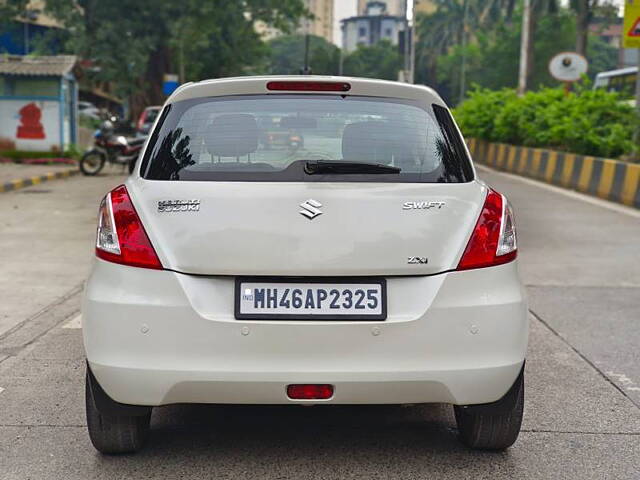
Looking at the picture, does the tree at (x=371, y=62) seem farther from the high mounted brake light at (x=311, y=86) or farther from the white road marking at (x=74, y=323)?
the high mounted brake light at (x=311, y=86)

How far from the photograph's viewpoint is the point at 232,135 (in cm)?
384

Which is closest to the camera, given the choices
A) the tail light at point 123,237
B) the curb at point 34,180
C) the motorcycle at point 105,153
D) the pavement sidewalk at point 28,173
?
the tail light at point 123,237

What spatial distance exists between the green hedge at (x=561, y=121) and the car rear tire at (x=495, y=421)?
542 inches

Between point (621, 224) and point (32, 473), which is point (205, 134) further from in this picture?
point (621, 224)

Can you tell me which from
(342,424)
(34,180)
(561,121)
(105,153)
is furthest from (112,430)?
(105,153)

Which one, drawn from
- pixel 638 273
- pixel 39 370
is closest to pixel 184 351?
pixel 39 370

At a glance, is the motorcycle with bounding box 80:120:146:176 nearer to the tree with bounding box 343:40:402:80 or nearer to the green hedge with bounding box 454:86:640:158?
the green hedge with bounding box 454:86:640:158

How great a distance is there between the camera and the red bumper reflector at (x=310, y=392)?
3465 millimetres

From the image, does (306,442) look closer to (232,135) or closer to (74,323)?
(232,135)

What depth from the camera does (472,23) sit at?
96.2 m

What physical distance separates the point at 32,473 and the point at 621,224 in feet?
32.8

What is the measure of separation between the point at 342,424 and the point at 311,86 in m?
1.44

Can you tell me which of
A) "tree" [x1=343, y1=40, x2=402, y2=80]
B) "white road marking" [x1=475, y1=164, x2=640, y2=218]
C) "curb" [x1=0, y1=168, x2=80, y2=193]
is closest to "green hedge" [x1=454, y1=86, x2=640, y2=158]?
"white road marking" [x1=475, y1=164, x2=640, y2=218]

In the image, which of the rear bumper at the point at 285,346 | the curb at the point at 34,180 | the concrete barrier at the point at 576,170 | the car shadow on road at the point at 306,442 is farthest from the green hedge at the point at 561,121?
the rear bumper at the point at 285,346
